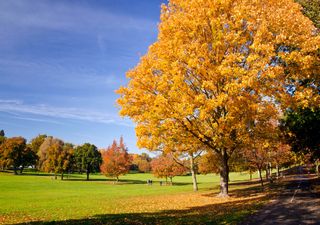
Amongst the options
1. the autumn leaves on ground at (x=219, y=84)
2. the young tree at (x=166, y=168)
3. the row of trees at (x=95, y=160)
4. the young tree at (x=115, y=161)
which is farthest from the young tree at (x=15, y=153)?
the autumn leaves on ground at (x=219, y=84)

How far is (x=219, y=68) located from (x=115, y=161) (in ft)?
189

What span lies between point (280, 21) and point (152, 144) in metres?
12.0

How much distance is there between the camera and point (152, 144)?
22.4m

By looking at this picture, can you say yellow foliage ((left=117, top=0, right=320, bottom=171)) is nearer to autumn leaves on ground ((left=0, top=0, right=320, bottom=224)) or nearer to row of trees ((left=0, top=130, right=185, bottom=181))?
autumn leaves on ground ((left=0, top=0, right=320, bottom=224))

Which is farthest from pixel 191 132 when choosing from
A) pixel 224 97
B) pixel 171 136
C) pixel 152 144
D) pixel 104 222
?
pixel 104 222

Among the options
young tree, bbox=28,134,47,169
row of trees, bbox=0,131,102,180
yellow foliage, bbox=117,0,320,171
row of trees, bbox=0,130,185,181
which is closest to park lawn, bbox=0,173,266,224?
yellow foliage, bbox=117,0,320,171

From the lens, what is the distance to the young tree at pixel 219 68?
725 inches

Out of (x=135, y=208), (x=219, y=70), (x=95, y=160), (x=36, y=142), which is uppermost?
(x=36, y=142)

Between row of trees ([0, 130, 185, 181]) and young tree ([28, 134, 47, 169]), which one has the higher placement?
young tree ([28, 134, 47, 169])

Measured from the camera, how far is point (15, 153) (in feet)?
311

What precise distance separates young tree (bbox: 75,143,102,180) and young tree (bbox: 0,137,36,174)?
19916 millimetres

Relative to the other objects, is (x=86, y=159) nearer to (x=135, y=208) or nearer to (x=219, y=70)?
(x=135, y=208)

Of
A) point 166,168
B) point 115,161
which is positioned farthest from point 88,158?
point 166,168

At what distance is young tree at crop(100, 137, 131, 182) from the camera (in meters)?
72.0
